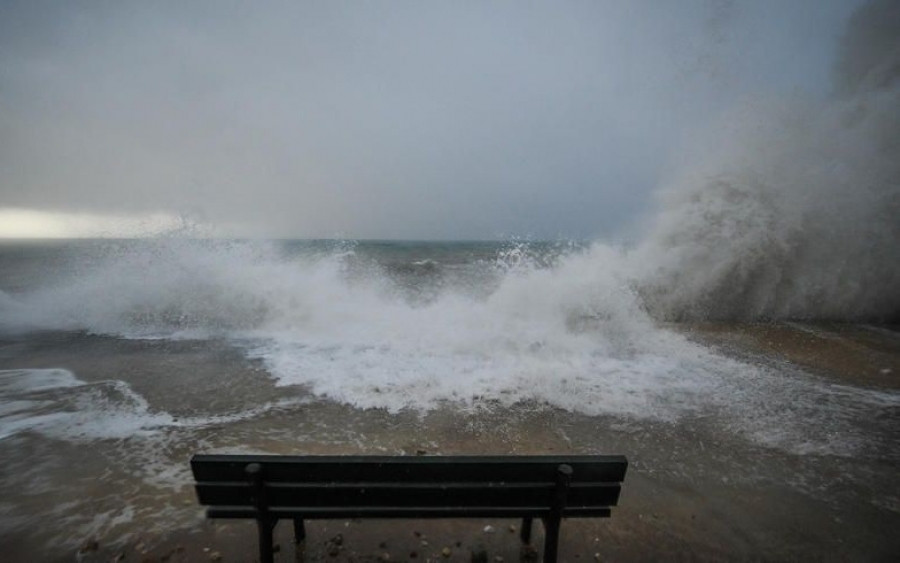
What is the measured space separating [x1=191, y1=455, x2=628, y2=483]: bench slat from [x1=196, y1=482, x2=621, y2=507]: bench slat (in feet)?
0.13

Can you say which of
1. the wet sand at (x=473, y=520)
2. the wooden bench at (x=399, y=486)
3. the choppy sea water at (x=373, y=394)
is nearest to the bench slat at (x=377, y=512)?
the wooden bench at (x=399, y=486)

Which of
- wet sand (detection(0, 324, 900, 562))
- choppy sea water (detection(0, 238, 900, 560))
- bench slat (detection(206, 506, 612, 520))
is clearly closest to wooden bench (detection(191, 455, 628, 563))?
bench slat (detection(206, 506, 612, 520))

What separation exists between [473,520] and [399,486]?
1.42 meters

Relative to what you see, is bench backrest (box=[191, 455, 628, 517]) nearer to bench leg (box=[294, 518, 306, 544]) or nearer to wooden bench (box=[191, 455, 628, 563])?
wooden bench (box=[191, 455, 628, 563])

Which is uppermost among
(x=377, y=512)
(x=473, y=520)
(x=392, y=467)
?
(x=392, y=467)

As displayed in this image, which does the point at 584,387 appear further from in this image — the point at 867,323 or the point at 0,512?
the point at 867,323

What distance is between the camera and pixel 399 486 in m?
2.24

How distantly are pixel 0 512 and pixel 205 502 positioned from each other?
2659mm

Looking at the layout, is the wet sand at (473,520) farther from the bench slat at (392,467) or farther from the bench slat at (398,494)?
the bench slat at (392,467)

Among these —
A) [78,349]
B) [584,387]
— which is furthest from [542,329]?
[78,349]

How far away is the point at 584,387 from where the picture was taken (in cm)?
603

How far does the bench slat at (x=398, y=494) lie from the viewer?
7.37 feet

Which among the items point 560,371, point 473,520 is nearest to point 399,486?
point 473,520

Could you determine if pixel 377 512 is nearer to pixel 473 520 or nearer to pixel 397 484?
pixel 397 484
